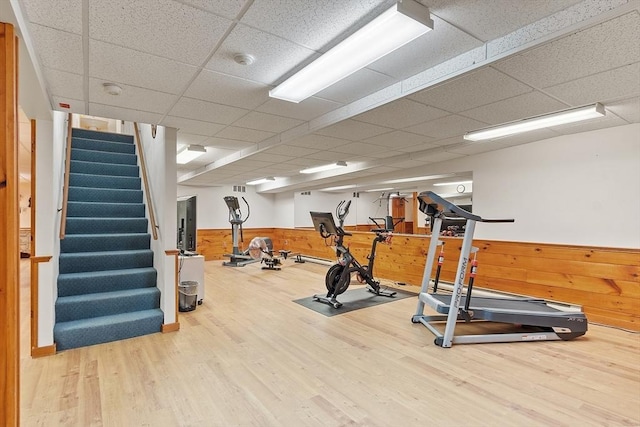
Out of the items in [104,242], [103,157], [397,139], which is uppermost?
[397,139]

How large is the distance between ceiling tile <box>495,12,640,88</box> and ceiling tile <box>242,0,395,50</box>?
1082 mm

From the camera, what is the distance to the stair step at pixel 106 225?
14.1ft

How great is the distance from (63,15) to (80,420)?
2425mm

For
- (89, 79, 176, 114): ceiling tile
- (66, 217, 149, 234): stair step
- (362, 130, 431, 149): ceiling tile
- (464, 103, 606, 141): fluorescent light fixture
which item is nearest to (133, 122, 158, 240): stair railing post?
(66, 217, 149, 234): stair step

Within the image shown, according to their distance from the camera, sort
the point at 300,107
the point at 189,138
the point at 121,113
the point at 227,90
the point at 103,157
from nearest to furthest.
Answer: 1. the point at 227,90
2. the point at 300,107
3. the point at 121,113
4. the point at 189,138
5. the point at 103,157

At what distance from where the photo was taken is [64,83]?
271 cm

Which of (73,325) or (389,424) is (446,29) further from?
(73,325)

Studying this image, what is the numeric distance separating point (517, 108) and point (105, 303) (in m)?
4.76

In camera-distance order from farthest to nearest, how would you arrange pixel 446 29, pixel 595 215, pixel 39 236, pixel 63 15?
pixel 595 215 < pixel 39 236 < pixel 446 29 < pixel 63 15

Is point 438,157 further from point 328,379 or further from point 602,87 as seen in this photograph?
point 328,379

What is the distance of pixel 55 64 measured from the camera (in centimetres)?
237

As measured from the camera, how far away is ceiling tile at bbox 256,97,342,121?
3.22 m

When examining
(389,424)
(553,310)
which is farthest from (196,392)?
(553,310)

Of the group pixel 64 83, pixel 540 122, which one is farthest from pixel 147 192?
pixel 540 122
